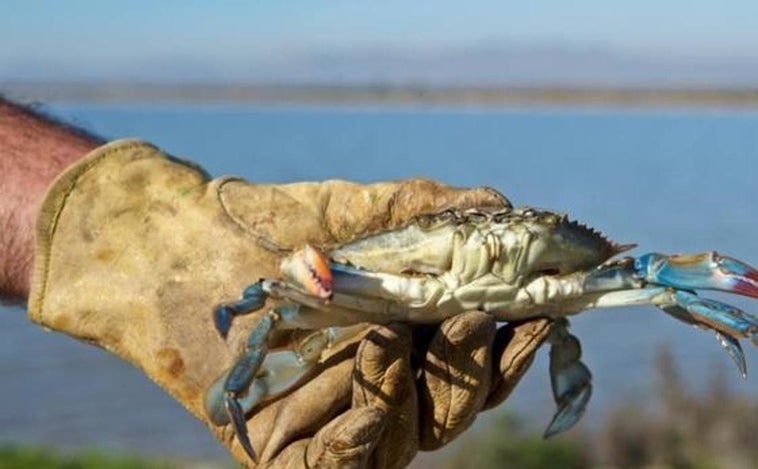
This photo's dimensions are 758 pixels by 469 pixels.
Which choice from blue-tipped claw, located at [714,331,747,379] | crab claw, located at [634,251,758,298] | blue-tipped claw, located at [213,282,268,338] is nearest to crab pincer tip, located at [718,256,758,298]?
crab claw, located at [634,251,758,298]

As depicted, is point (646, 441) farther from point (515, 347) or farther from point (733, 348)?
point (515, 347)

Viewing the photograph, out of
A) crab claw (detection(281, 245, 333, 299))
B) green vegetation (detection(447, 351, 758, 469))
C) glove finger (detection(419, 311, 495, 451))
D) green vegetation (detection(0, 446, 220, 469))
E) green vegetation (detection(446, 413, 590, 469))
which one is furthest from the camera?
green vegetation (detection(0, 446, 220, 469))

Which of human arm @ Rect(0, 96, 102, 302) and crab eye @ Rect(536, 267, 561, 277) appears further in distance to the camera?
human arm @ Rect(0, 96, 102, 302)

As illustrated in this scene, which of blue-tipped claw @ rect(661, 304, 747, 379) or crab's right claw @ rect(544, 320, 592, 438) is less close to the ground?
blue-tipped claw @ rect(661, 304, 747, 379)

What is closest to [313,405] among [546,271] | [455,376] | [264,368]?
[264,368]

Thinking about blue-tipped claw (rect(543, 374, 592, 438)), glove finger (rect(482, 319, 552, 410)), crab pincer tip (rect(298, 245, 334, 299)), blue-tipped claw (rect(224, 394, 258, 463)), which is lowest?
blue-tipped claw (rect(543, 374, 592, 438))

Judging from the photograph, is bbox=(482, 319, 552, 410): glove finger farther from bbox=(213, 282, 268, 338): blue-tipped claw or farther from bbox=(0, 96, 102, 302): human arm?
bbox=(0, 96, 102, 302): human arm

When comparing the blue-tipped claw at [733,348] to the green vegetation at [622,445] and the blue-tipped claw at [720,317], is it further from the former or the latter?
the green vegetation at [622,445]
